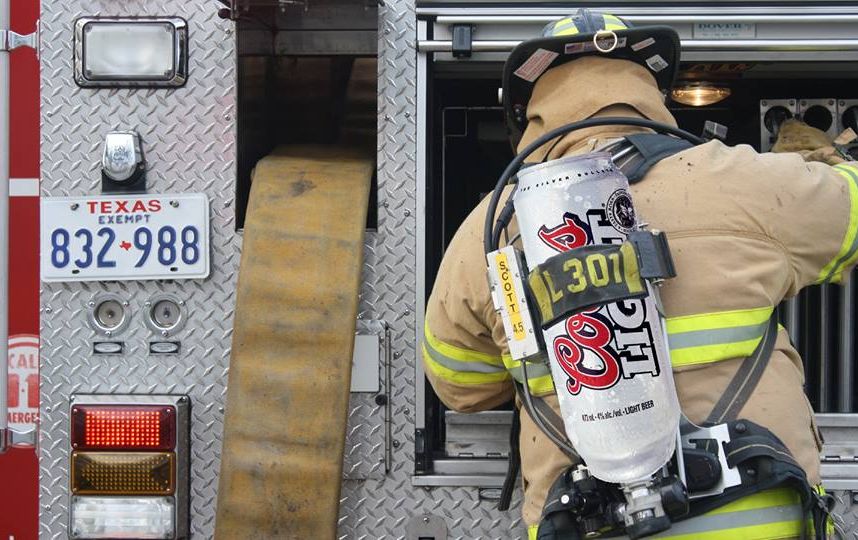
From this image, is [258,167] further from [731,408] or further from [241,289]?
[731,408]

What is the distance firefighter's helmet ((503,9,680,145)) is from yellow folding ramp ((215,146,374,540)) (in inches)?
24.0

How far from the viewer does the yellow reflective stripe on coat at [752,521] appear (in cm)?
192

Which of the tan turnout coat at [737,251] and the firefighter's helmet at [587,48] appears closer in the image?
the tan turnout coat at [737,251]

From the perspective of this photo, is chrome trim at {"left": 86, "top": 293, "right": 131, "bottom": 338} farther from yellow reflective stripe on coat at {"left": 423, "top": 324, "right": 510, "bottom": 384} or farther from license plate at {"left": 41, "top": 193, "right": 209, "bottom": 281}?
yellow reflective stripe on coat at {"left": 423, "top": 324, "right": 510, "bottom": 384}

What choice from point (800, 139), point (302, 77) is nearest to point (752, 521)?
point (800, 139)

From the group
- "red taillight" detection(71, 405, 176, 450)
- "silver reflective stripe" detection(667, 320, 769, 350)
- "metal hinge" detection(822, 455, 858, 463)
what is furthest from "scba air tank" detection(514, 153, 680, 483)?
"red taillight" detection(71, 405, 176, 450)

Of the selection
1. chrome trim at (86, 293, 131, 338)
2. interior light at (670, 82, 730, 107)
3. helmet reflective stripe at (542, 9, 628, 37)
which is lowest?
chrome trim at (86, 293, 131, 338)

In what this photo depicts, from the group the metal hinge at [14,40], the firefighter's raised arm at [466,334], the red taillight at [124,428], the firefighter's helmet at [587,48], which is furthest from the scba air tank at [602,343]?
the metal hinge at [14,40]

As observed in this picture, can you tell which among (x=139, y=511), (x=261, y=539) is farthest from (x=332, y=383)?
(x=139, y=511)

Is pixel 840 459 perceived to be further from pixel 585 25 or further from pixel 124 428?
pixel 124 428

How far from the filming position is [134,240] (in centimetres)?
272

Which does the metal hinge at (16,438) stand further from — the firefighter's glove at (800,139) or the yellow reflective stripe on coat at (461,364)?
the firefighter's glove at (800,139)

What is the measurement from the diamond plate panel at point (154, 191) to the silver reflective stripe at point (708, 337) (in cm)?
123

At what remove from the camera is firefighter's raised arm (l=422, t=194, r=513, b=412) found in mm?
2154
